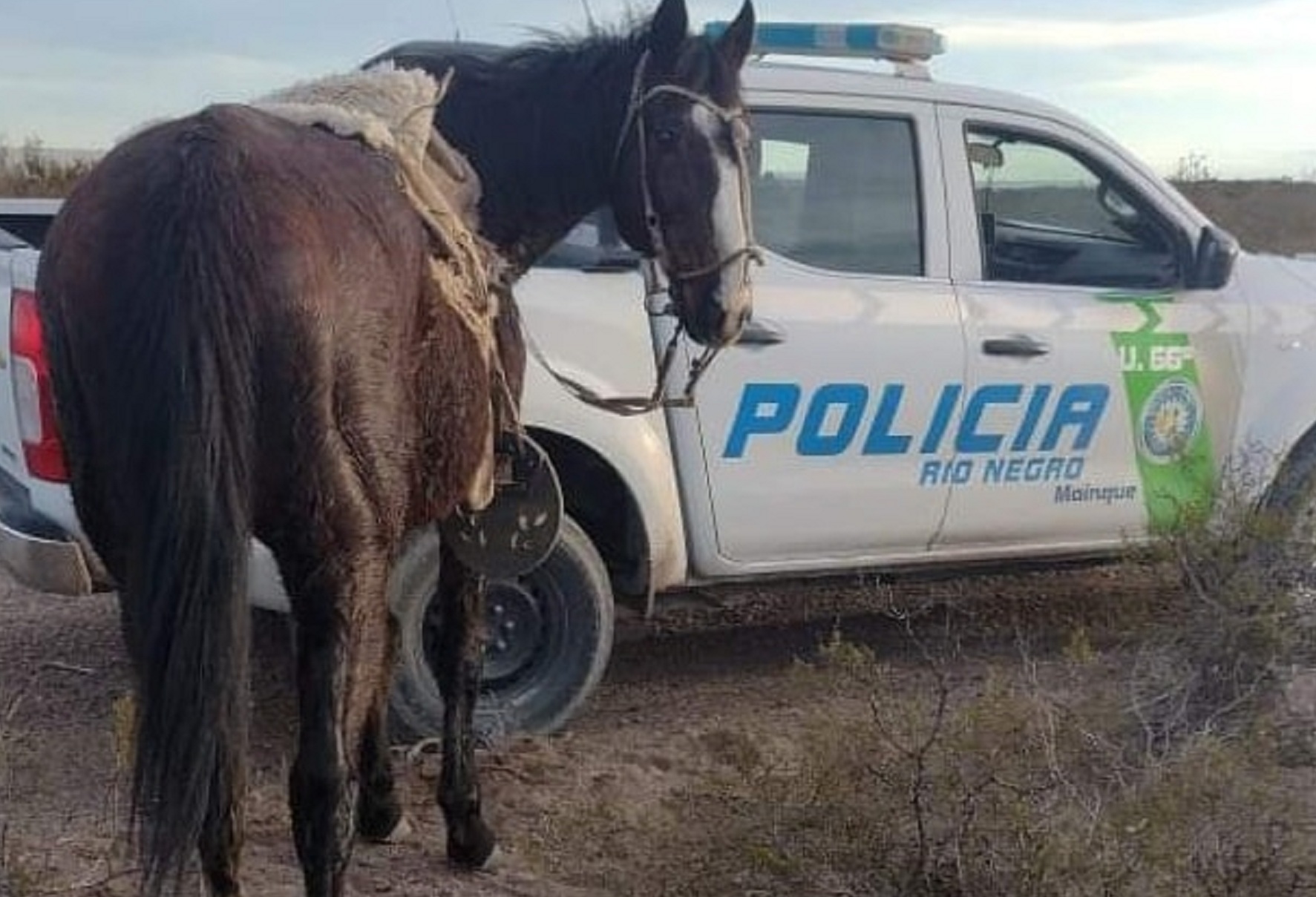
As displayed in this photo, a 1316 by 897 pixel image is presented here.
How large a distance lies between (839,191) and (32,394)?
2538 millimetres

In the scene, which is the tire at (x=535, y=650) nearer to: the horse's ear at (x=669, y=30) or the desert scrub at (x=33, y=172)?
the horse's ear at (x=669, y=30)

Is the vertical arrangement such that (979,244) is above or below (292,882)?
above

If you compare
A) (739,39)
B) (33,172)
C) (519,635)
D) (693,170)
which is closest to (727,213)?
(693,170)

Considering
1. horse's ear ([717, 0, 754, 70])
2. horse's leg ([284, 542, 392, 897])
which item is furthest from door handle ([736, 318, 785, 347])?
horse's leg ([284, 542, 392, 897])

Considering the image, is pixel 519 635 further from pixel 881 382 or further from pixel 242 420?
pixel 242 420

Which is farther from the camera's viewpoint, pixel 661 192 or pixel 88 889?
pixel 661 192

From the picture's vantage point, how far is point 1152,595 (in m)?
6.66

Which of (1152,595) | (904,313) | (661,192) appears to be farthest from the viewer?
(1152,595)

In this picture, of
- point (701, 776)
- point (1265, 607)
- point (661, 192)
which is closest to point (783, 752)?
point (701, 776)

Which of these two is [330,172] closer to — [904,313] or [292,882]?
[292,882]

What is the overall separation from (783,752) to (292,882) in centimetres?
157

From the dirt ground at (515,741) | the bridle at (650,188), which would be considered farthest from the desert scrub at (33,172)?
the bridle at (650,188)

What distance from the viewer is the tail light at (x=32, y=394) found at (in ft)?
16.1

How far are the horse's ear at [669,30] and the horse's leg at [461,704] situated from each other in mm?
1344
